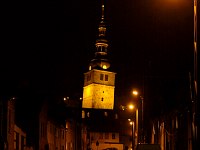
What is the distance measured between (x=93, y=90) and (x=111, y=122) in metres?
15.1

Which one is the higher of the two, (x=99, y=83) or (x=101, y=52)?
(x=101, y=52)

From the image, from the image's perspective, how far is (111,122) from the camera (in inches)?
6029

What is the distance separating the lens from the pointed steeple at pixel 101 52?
491ft

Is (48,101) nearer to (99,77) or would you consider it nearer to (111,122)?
(111,122)

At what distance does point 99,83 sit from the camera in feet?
541

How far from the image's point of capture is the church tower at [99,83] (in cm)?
16016

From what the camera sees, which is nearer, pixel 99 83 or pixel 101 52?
pixel 101 52

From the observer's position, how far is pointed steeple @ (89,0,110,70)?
150 m

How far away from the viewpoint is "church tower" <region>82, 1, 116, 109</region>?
16016 centimetres

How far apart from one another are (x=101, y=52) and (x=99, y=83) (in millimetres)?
14232

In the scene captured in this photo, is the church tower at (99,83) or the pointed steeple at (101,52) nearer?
the pointed steeple at (101,52)

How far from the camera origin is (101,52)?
15388 cm

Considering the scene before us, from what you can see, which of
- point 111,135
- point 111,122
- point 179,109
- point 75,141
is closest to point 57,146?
point 75,141

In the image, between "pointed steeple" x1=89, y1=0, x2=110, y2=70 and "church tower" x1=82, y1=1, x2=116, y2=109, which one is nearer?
"pointed steeple" x1=89, y1=0, x2=110, y2=70
